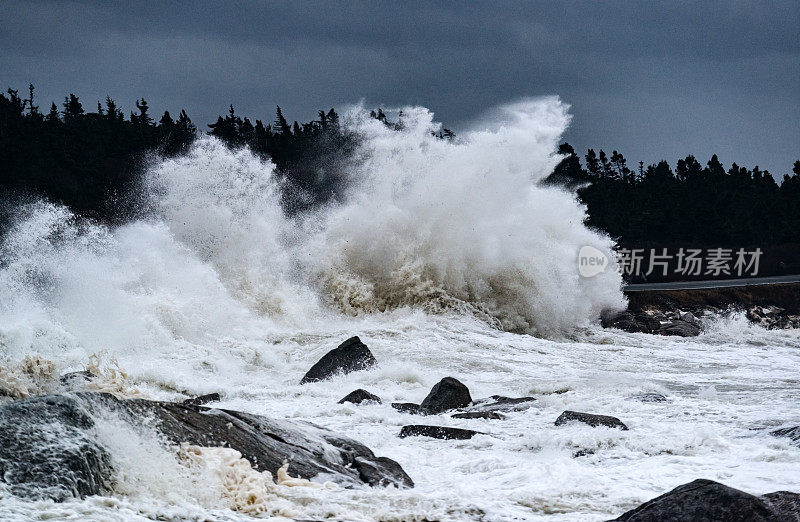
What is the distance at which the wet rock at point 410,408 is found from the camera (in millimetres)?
10250

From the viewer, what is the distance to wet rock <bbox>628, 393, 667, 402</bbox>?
11008 millimetres

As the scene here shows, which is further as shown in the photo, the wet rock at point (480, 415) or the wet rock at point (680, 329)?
the wet rock at point (680, 329)

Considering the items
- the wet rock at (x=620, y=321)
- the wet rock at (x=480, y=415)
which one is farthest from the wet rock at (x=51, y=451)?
the wet rock at (x=620, y=321)

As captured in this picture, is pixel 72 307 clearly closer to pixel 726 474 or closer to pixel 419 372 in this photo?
pixel 419 372

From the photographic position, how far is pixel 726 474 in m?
6.86

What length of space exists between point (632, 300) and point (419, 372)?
20.3 metres

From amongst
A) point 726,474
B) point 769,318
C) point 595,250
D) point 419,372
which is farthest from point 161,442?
point 769,318

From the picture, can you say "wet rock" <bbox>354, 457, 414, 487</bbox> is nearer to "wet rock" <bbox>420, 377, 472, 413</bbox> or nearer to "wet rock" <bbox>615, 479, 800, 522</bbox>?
"wet rock" <bbox>615, 479, 800, 522</bbox>

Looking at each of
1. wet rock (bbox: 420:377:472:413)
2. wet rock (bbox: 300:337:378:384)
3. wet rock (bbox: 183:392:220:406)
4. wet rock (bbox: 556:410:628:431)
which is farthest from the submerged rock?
wet rock (bbox: 183:392:220:406)

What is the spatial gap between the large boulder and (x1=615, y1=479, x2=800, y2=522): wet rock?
2378 mm

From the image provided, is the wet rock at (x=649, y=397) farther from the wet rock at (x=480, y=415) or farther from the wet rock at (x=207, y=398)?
the wet rock at (x=207, y=398)

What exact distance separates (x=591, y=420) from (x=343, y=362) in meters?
5.36

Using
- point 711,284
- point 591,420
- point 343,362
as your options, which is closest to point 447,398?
point 591,420

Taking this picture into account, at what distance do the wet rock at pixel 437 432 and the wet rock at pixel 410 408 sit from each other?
1458 millimetres
